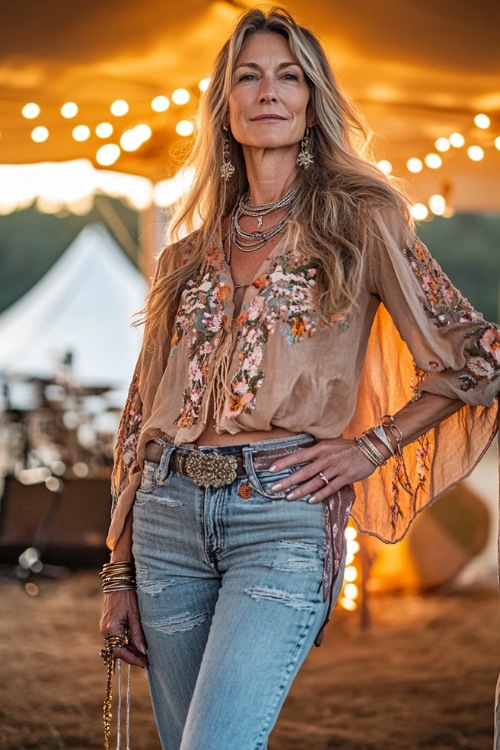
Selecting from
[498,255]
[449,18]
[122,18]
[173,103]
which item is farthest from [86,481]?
[498,255]

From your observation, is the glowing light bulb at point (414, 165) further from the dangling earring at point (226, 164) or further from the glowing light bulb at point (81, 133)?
the dangling earring at point (226, 164)

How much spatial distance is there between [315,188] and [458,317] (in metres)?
0.39

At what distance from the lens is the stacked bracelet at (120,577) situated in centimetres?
220

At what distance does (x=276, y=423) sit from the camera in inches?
77.2

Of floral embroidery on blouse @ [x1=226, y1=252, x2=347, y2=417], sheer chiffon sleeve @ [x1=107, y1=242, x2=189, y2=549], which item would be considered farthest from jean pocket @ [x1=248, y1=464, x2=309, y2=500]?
sheer chiffon sleeve @ [x1=107, y1=242, x2=189, y2=549]

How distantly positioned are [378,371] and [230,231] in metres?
0.43

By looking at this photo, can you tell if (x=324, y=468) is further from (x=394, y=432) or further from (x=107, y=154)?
(x=107, y=154)

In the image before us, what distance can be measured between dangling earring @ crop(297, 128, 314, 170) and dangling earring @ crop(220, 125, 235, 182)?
0.20 metres

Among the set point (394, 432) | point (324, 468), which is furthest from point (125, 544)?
point (394, 432)

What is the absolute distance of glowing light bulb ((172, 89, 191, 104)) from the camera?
5453 mm

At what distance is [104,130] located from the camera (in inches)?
223

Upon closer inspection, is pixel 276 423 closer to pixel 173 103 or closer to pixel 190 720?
pixel 190 720

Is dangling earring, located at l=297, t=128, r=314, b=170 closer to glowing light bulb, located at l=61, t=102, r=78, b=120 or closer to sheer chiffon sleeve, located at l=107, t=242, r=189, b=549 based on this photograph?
sheer chiffon sleeve, located at l=107, t=242, r=189, b=549

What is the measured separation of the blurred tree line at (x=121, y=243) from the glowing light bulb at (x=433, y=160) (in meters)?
0.45
